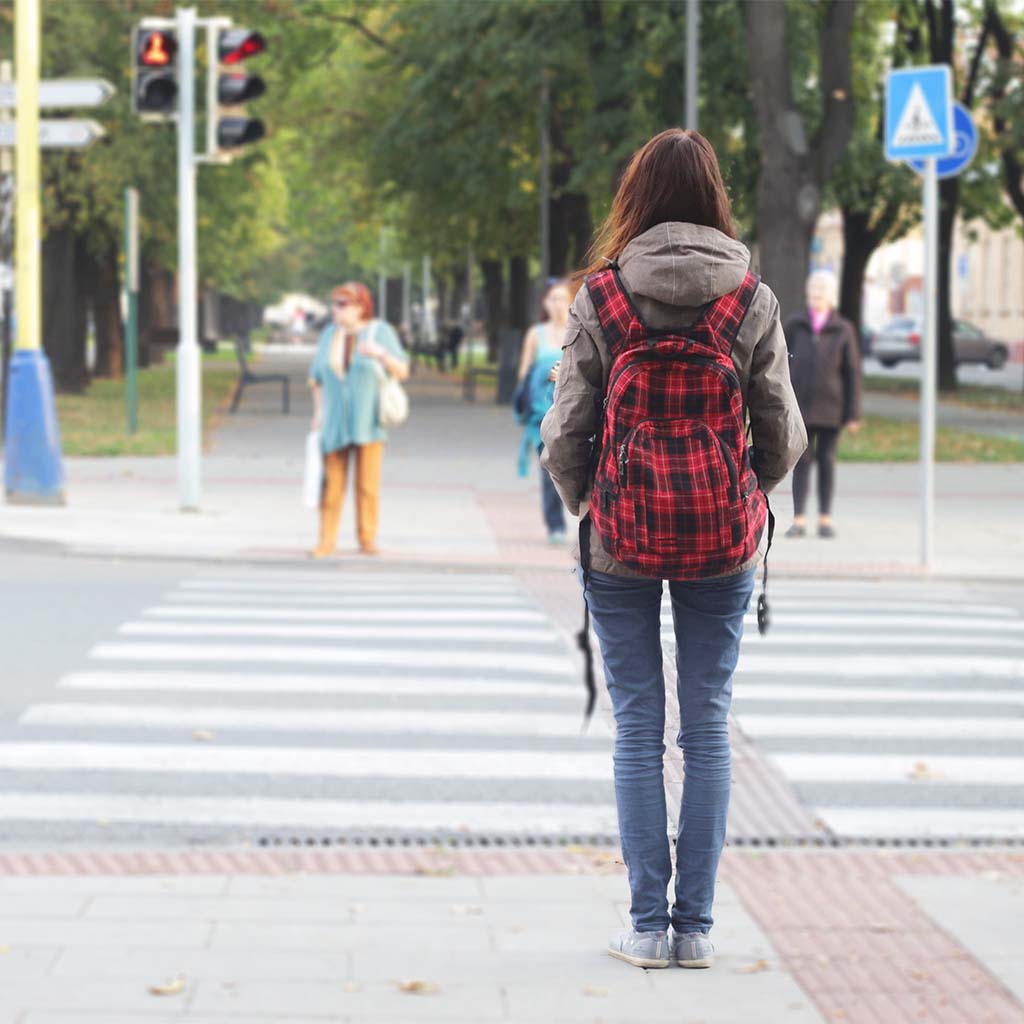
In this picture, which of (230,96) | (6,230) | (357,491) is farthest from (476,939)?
(6,230)

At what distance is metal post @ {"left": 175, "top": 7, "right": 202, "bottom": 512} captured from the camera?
1566 centimetres

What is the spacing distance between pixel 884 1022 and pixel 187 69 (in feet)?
41.4

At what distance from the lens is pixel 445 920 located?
17.1ft

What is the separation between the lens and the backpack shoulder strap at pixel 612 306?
394cm

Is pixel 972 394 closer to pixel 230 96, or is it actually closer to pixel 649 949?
pixel 230 96

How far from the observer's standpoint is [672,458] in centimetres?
393

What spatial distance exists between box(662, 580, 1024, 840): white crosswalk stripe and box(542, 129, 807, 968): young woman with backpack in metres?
0.13

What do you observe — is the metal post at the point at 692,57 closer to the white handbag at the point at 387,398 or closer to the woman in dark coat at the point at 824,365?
the woman in dark coat at the point at 824,365

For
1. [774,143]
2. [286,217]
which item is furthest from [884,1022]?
[286,217]

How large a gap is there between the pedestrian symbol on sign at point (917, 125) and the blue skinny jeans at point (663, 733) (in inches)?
389

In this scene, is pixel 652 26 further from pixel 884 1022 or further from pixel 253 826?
pixel 884 1022

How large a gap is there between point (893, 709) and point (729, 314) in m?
4.81

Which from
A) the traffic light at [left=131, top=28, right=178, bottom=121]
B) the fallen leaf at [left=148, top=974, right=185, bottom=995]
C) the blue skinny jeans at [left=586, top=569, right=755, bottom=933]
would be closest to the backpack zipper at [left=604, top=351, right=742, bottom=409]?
the blue skinny jeans at [left=586, top=569, right=755, bottom=933]

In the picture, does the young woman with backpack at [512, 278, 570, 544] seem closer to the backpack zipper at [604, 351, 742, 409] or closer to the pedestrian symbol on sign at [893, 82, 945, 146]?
the pedestrian symbol on sign at [893, 82, 945, 146]
